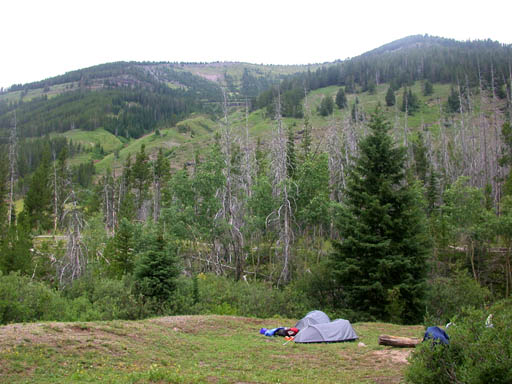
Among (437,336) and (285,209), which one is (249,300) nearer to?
(285,209)

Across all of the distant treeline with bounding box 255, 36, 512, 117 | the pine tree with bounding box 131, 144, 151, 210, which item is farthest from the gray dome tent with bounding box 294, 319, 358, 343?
the distant treeline with bounding box 255, 36, 512, 117

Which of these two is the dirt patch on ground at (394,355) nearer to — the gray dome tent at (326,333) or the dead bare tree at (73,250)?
the gray dome tent at (326,333)

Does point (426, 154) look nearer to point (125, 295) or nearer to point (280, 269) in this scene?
point (280, 269)

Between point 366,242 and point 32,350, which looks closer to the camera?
point 32,350

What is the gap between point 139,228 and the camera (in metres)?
26.4

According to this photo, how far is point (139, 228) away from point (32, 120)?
14596 centimetres

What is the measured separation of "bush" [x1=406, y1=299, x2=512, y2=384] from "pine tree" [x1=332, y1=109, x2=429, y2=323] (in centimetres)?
1286

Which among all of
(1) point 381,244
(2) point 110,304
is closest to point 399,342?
(1) point 381,244

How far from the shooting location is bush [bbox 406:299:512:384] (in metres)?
5.21

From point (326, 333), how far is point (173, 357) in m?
6.20

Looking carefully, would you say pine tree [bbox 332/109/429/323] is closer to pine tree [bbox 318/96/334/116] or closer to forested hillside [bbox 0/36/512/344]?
forested hillside [bbox 0/36/512/344]

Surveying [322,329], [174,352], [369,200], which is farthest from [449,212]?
[174,352]

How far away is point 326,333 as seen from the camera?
46.2 feet

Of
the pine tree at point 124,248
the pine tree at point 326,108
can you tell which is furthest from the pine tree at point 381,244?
the pine tree at point 326,108
